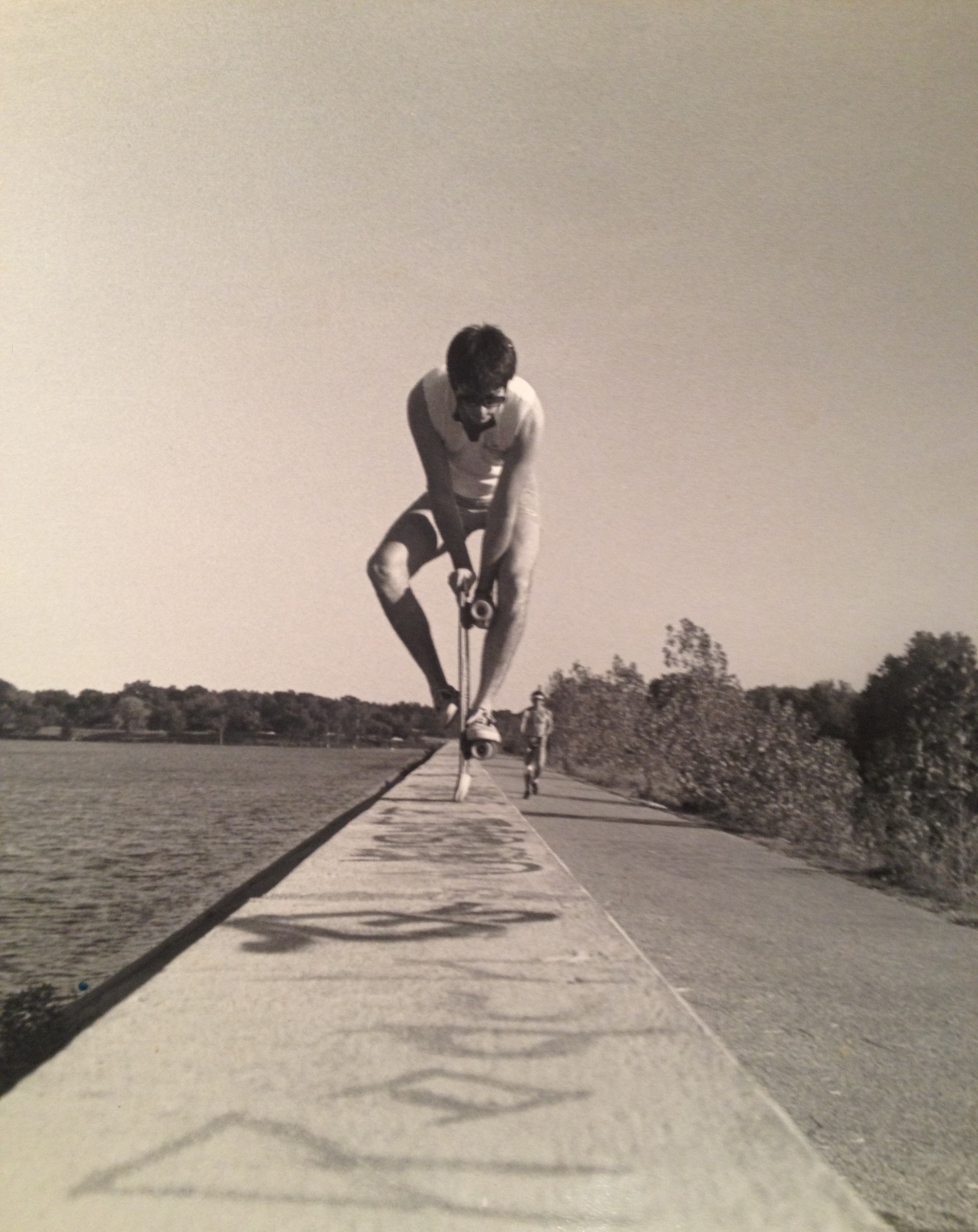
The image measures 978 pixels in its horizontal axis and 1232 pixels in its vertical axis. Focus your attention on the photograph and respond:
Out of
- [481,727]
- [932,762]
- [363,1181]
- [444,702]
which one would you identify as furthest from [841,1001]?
[932,762]

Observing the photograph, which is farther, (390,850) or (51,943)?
(51,943)

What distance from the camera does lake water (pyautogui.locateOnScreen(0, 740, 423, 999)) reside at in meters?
9.98

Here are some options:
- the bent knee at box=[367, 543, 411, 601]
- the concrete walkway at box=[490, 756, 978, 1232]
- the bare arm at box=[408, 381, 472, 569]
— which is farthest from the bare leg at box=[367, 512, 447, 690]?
the concrete walkway at box=[490, 756, 978, 1232]

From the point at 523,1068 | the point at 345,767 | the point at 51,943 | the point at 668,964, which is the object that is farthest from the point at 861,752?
the point at 523,1068

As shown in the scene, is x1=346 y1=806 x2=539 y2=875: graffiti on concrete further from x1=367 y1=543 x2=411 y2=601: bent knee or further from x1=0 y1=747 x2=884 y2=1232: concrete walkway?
x1=0 y1=747 x2=884 y2=1232: concrete walkway

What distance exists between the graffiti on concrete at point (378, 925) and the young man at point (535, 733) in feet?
43.0

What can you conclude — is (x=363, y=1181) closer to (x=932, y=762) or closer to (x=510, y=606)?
(x=510, y=606)

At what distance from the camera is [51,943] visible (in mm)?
9977

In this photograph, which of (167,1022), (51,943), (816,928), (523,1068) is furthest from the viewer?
(51,943)

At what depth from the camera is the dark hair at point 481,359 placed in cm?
302

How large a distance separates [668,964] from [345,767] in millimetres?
56183

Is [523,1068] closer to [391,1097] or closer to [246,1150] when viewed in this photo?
[391,1097]

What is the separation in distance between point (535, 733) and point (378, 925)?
46.3 ft

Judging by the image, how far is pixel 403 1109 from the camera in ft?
4.74
